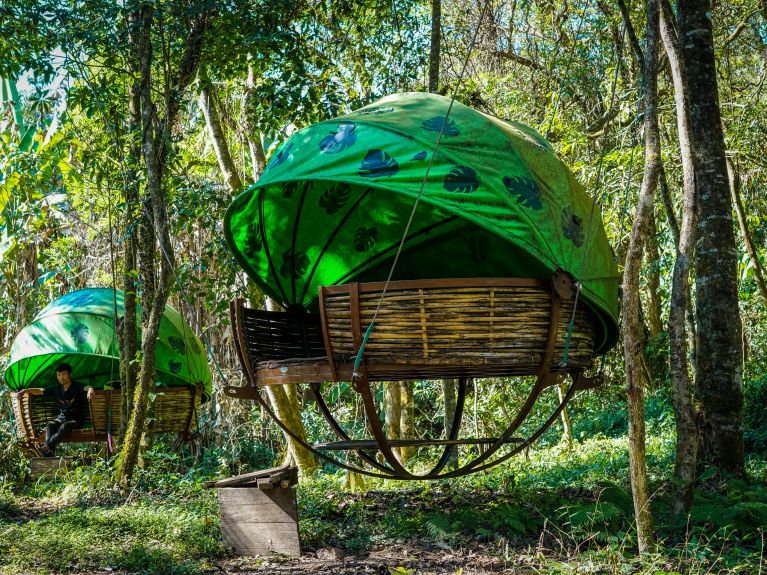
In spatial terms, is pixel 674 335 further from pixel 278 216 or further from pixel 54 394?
pixel 54 394

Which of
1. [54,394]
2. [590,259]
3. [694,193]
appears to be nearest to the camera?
[590,259]

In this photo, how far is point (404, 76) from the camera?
8445 millimetres

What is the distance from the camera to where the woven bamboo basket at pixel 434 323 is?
359 cm

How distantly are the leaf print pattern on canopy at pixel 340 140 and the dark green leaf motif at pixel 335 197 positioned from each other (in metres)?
0.93

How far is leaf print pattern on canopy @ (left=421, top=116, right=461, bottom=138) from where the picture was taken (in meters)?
4.08

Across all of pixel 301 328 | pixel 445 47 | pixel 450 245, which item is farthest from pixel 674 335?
pixel 445 47

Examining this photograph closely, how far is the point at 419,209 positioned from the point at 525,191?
1.24 m

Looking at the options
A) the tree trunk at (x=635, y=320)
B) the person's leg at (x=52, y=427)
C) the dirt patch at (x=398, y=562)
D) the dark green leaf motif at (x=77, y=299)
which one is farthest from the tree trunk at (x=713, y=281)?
the person's leg at (x=52, y=427)

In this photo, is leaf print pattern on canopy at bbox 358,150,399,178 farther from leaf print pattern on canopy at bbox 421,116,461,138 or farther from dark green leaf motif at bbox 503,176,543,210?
dark green leaf motif at bbox 503,176,543,210

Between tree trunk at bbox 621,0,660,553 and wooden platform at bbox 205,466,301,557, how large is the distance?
242 centimetres

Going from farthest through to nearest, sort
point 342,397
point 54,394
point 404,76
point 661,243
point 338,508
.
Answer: point 342,397
point 661,243
point 54,394
point 404,76
point 338,508

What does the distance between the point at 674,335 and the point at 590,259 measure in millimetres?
1476

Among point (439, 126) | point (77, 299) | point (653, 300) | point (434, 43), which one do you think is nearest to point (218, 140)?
point (77, 299)

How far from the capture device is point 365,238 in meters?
5.32
